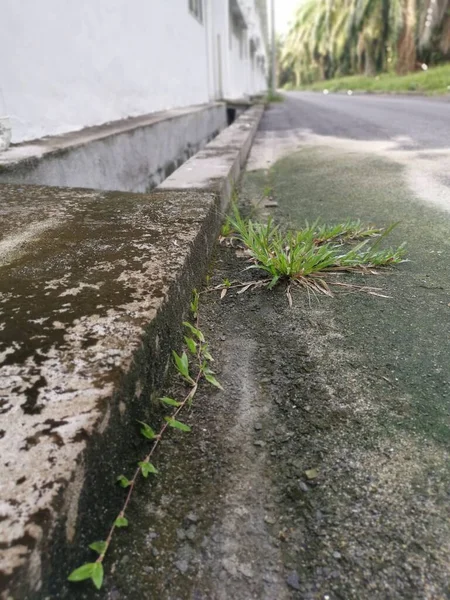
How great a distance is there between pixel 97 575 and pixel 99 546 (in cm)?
6

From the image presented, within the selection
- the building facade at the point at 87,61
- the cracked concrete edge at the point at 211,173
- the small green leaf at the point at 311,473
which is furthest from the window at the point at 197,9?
the small green leaf at the point at 311,473

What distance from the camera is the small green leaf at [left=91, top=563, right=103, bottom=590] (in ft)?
2.23

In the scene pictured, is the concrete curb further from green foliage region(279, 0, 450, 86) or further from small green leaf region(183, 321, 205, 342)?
green foliage region(279, 0, 450, 86)

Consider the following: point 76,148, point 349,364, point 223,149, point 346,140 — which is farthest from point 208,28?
point 349,364

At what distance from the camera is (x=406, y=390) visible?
3.65 feet

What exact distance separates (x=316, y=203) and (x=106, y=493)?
2.38 metres

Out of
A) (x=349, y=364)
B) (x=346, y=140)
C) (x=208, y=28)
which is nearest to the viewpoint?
(x=349, y=364)

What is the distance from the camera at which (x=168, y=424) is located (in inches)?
40.6

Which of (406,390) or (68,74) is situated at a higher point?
(68,74)

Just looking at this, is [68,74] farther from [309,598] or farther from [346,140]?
[309,598]

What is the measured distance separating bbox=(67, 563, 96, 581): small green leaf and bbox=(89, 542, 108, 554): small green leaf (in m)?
0.03

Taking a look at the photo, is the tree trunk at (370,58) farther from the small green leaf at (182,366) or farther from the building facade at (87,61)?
the small green leaf at (182,366)

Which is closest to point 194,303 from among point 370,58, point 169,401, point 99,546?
point 169,401

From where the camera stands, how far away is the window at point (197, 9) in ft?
28.8
